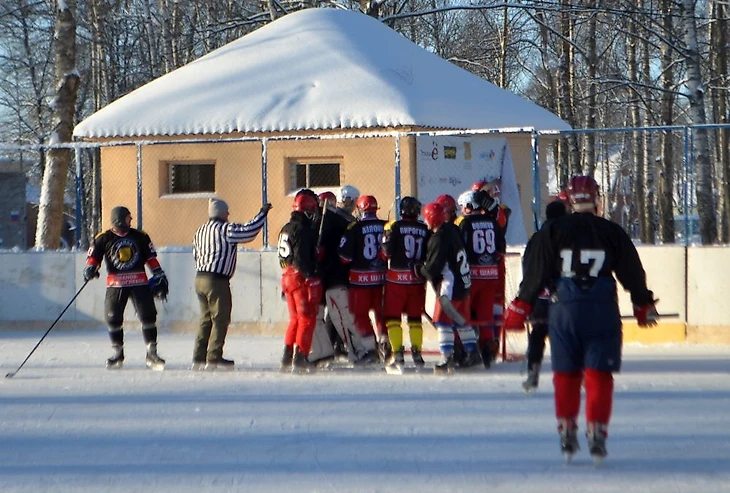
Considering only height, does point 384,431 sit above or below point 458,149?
below

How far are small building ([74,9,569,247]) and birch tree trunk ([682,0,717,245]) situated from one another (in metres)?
3.07

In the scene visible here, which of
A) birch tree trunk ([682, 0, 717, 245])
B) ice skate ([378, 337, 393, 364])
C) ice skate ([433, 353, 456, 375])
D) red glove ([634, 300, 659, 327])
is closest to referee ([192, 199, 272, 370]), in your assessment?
ice skate ([378, 337, 393, 364])

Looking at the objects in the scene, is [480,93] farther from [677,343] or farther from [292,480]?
[292,480]

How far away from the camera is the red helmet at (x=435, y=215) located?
37.7ft

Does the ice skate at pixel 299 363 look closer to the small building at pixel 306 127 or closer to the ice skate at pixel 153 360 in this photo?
the ice skate at pixel 153 360

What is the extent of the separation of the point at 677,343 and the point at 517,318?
694cm

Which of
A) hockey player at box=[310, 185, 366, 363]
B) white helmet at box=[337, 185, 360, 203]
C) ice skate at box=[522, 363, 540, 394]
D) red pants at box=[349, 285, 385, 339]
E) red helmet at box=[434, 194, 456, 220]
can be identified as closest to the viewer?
ice skate at box=[522, 363, 540, 394]

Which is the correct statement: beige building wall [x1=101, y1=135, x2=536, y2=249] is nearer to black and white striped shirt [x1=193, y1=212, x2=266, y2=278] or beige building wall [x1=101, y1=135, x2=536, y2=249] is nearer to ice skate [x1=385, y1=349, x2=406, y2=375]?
black and white striped shirt [x1=193, y1=212, x2=266, y2=278]

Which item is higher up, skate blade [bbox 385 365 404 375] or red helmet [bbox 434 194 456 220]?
red helmet [bbox 434 194 456 220]

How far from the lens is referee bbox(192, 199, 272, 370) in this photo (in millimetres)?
12234

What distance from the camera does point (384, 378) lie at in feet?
37.7

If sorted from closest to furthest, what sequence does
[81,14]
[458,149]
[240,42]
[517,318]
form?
[517,318] < [458,149] < [240,42] < [81,14]

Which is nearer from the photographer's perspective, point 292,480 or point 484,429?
point 292,480

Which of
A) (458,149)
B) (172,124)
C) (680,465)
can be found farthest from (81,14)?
(680,465)
